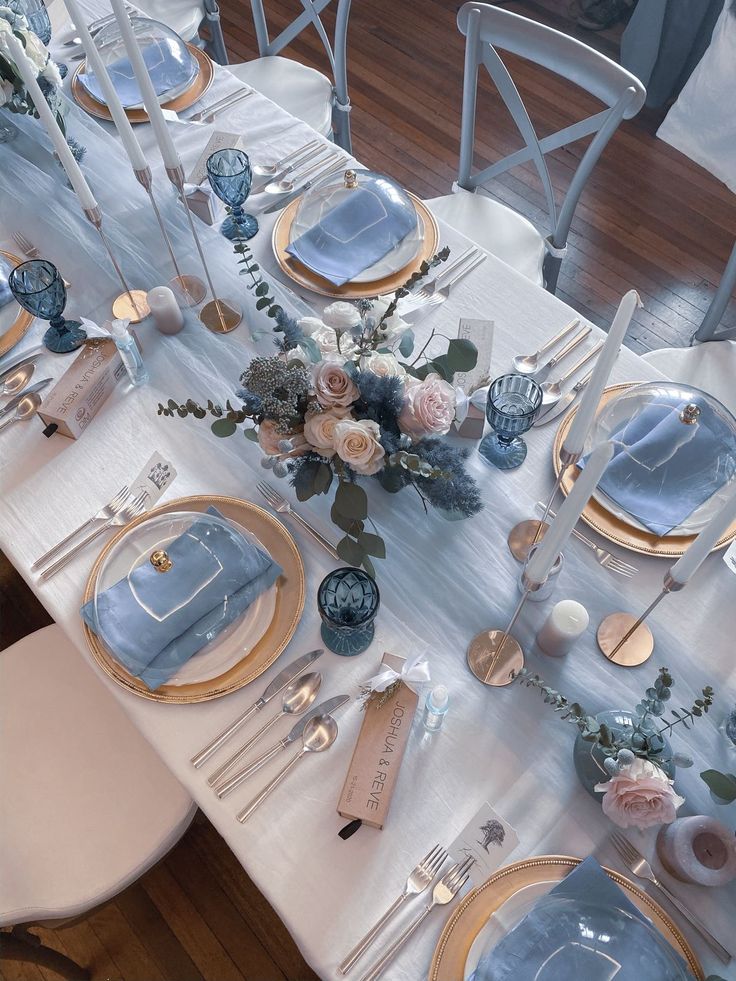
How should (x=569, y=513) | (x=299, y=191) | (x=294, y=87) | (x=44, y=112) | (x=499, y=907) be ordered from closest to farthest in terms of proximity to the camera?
1. (x=569, y=513)
2. (x=499, y=907)
3. (x=44, y=112)
4. (x=299, y=191)
5. (x=294, y=87)

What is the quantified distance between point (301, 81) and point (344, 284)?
122 centimetres

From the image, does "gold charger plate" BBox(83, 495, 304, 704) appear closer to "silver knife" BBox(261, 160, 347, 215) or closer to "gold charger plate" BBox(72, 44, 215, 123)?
"silver knife" BBox(261, 160, 347, 215)

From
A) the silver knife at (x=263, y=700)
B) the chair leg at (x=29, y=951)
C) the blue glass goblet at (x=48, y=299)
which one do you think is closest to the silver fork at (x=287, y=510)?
the silver knife at (x=263, y=700)

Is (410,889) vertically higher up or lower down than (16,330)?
lower down

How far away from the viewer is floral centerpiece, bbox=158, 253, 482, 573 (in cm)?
100

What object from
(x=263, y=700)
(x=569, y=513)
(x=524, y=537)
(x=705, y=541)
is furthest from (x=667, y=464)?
(x=263, y=700)

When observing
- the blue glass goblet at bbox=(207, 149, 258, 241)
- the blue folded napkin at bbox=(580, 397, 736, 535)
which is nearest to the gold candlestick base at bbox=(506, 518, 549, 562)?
the blue folded napkin at bbox=(580, 397, 736, 535)

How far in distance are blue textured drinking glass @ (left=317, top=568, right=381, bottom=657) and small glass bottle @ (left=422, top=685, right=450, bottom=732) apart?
0.13 metres

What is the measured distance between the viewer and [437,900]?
0.93 meters

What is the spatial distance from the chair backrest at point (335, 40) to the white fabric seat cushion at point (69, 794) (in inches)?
67.6

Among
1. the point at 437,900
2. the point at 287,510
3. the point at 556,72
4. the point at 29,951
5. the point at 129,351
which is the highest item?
the point at 556,72

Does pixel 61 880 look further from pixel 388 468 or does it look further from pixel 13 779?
pixel 388 468

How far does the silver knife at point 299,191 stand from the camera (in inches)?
61.6

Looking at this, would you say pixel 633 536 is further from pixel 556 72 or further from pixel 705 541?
pixel 556 72
